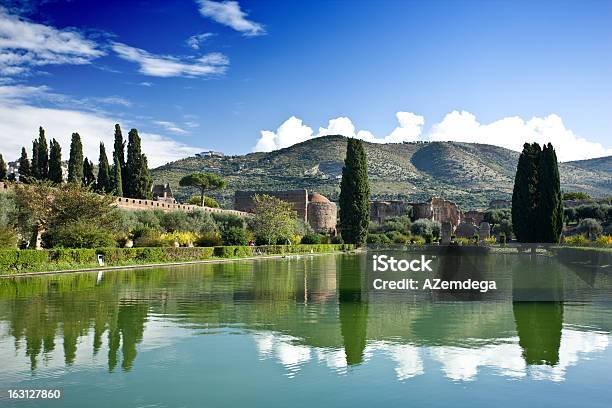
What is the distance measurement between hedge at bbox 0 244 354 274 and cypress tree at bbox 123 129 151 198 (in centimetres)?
1190

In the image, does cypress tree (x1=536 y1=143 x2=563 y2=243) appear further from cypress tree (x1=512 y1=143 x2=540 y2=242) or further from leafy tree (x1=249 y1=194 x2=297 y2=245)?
leafy tree (x1=249 y1=194 x2=297 y2=245)

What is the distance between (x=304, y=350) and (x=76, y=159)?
Result: 3520 cm

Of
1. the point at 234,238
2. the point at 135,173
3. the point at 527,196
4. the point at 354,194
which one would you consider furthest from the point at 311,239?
the point at 527,196

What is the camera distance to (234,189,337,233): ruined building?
6919 cm

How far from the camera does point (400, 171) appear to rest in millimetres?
124875

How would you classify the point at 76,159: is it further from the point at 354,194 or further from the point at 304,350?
the point at 304,350

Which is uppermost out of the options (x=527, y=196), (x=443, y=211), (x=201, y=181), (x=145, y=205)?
(x=201, y=181)

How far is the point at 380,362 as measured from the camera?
714cm

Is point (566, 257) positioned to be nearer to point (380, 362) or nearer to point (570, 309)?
point (570, 309)

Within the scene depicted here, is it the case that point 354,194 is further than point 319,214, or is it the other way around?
point 319,214

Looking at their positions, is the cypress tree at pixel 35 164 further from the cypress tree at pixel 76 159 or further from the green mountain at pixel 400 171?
the green mountain at pixel 400 171

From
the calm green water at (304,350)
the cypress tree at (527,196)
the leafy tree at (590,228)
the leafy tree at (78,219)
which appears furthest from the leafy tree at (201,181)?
the calm green water at (304,350)

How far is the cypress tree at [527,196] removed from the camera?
37625 mm

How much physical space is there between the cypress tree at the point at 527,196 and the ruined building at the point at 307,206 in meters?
33.2
